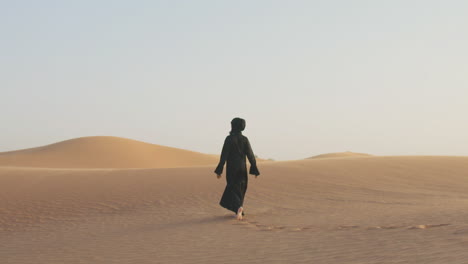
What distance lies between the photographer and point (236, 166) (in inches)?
422

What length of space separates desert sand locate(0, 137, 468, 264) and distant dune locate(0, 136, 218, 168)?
28315 millimetres

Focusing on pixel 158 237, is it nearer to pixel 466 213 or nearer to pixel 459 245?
pixel 459 245

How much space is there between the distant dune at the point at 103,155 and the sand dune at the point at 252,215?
28202 millimetres

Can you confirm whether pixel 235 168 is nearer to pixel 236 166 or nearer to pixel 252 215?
pixel 236 166

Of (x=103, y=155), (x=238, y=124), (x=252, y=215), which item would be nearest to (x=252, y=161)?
(x=238, y=124)

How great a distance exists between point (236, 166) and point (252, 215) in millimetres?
1420

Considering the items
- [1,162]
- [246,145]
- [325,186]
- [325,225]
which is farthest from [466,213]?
[1,162]

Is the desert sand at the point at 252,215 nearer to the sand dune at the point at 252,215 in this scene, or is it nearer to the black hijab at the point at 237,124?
the sand dune at the point at 252,215

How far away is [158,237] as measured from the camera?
8.85 m

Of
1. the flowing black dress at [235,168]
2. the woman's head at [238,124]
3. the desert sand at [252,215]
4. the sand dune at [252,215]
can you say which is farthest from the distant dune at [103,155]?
the woman's head at [238,124]

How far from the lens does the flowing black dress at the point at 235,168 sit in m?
10.6

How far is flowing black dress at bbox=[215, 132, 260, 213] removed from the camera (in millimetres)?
10641

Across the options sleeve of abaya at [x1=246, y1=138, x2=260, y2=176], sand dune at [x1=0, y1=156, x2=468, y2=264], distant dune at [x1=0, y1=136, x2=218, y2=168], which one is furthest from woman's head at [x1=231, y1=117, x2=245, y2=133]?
distant dune at [x1=0, y1=136, x2=218, y2=168]

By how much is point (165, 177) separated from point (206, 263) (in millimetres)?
11905
